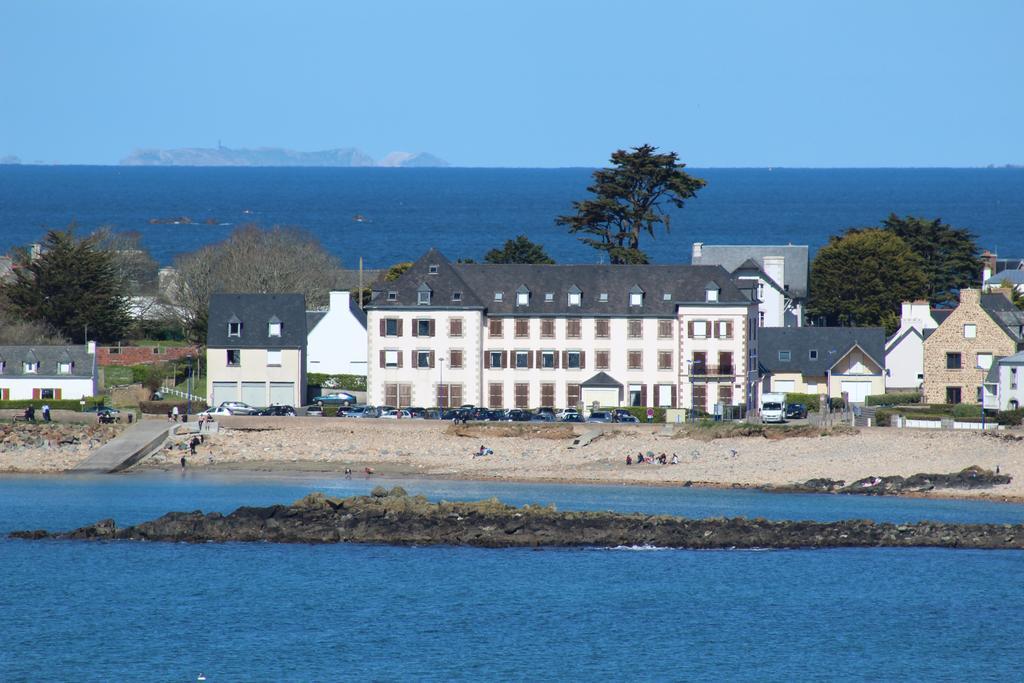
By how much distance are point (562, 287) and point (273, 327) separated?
13.9 meters

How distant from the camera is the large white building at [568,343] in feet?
282

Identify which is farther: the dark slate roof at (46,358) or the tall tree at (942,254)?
the tall tree at (942,254)

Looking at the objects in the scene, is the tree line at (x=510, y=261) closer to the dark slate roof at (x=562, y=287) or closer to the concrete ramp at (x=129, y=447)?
the dark slate roof at (x=562, y=287)

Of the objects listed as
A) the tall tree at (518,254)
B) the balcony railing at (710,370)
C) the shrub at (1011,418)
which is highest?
the tall tree at (518,254)

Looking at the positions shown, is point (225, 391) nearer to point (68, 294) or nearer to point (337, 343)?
point (337, 343)

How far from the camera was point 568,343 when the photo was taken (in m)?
86.7

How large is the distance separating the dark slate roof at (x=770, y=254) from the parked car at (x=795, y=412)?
67.4ft

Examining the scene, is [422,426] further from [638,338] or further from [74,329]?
[74,329]

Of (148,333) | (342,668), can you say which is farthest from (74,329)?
(342,668)

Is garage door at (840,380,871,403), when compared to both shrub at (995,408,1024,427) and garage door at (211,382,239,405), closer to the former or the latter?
shrub at (995,408,1024,427)

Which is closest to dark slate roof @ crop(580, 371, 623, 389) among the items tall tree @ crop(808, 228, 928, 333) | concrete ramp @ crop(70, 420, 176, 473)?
concrete ramp @ crop(70, 420, 176, 473)

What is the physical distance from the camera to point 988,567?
58219 mm

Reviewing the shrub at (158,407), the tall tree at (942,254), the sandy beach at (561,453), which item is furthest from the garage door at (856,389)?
the shrub at (158,407)

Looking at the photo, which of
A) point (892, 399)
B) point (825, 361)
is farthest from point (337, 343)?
point (892, 399)
